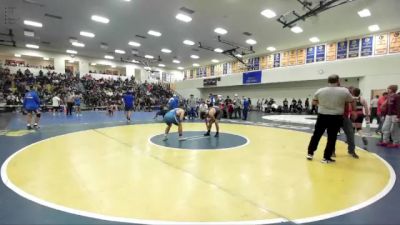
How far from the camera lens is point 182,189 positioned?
3164 millimetres

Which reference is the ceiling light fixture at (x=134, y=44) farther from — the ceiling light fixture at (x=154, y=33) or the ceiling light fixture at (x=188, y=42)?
the ceiling light fixture at (x=188, y=42)

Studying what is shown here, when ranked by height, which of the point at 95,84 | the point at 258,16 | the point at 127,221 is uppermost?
the point at 258,16

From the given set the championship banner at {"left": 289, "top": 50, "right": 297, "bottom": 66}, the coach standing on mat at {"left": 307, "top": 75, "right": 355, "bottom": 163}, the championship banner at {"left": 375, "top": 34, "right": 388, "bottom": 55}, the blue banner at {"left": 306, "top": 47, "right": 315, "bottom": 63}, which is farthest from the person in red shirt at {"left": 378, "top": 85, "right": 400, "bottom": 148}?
the championship banner at {"left": 289, "top": 50, "right": 297, "bottom": 66}

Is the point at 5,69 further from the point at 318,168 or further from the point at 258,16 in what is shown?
the point at 318,168

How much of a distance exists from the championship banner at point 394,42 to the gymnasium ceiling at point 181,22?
741 mm

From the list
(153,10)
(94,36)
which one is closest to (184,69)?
(94,36)

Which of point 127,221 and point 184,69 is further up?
point 184,69

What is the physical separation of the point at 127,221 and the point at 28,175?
227 centimetres

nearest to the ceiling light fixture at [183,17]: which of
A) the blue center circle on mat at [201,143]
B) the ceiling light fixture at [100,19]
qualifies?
the ceiling light fixture at [100,19]

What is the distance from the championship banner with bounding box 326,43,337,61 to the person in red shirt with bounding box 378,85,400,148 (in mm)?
14300

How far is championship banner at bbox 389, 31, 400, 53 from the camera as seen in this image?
1590 centimetres

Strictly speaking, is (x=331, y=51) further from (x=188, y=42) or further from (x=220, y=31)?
(x=188, y=42)

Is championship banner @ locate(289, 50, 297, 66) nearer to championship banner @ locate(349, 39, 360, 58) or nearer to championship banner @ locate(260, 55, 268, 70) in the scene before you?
championship banner @ locate(260, 55, 268, 70)

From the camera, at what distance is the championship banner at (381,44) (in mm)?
16519
